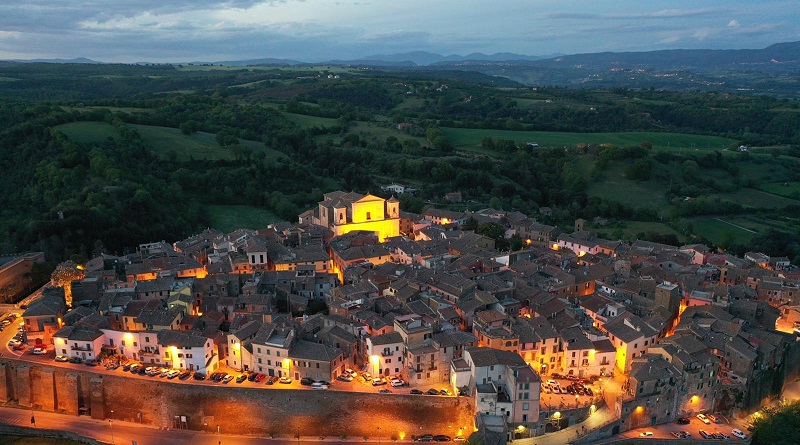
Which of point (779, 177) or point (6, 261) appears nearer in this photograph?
point (6, 261)

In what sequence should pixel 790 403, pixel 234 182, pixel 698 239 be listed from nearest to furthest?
pixel 790 403, pixel 698 239, pixel 234 182

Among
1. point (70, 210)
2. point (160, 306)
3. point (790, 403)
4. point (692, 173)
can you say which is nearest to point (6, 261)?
point (70, 210)

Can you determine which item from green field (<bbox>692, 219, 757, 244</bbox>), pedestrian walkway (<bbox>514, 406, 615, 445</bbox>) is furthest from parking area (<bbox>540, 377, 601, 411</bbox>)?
green field (<bbox>692, 219, 757, 244</bbox>)

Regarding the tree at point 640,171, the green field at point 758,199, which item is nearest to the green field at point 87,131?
the tree at point 640,171

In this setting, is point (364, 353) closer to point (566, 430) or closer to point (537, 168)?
point (566, 430)

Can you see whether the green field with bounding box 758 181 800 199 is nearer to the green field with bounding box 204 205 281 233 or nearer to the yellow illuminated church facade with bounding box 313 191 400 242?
the yellow illuminated church facade with bounding box 313 191 400 242

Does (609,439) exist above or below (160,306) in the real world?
below
